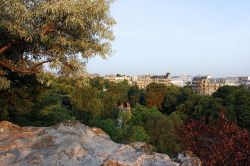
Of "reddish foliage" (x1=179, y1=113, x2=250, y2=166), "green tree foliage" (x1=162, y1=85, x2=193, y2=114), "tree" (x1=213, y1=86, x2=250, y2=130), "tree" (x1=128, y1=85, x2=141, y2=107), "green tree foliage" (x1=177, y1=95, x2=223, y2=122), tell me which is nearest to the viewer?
"reddish foliage" (x1=179, y1=113, x2=250, y2=166)

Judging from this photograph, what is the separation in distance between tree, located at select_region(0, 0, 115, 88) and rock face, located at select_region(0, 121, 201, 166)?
3145 mm

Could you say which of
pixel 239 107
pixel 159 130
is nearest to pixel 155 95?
pixel 239 107

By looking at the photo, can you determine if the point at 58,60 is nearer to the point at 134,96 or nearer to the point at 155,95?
the point at 155,95

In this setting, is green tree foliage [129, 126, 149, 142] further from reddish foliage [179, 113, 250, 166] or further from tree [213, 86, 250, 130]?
tree [213, 86, 250, 130]

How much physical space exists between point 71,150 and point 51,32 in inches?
197

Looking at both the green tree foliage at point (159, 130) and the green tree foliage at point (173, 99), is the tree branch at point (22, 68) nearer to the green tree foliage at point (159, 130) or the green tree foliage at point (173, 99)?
the green tree foliage at point (159, 130)

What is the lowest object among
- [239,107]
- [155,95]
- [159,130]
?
[155,95]

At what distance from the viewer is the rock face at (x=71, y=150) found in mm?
7031

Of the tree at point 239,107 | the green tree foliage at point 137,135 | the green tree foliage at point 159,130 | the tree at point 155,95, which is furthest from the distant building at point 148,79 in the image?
the green tree foliage at point 137,135

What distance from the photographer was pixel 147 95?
82375mm

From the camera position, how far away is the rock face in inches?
277

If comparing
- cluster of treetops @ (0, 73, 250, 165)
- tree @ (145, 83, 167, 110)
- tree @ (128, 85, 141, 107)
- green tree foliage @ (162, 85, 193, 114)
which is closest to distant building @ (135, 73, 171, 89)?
tree @ (128, 85, 141, 107)

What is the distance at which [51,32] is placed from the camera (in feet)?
38.0

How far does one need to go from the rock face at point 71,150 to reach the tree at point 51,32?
315 centimetres
